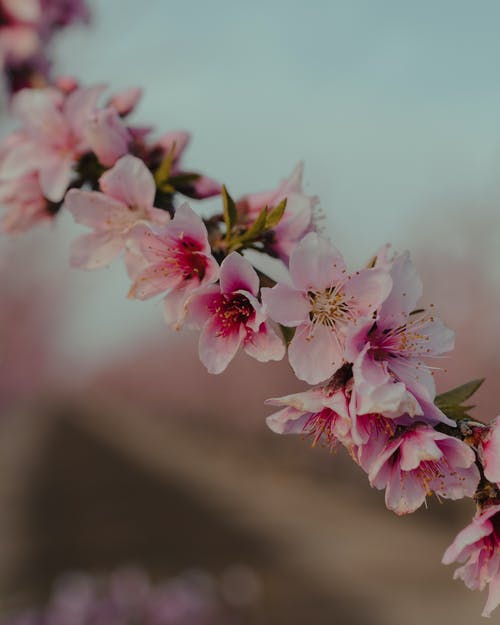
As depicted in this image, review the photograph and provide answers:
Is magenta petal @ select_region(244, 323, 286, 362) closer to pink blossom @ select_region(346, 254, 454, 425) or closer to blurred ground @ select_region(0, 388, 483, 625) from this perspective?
pink blossom @ select_region(346, 254, 454, 425)

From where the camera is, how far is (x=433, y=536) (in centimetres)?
725

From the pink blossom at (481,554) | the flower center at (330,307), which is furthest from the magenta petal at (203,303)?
the pink blossom at (481,554)

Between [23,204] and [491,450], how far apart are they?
79 cm

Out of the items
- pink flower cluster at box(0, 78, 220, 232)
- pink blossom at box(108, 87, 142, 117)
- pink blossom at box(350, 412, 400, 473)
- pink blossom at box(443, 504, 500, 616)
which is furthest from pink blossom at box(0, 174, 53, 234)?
pink blossom at box(443, 504, 500, 616)

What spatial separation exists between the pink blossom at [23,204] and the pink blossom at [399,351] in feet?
2.09

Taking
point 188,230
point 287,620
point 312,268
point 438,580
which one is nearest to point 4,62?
point 188,230

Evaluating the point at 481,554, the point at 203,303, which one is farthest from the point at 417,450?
the point at 203,303

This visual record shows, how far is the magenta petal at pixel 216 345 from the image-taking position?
829mm

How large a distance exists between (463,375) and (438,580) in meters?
2.34

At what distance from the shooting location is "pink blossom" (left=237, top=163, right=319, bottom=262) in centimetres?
95

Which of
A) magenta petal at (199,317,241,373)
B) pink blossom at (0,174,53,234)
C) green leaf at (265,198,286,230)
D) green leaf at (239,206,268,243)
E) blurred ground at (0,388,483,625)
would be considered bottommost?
blurred ground at (0,388,483,625)

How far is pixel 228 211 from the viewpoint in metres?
0.92

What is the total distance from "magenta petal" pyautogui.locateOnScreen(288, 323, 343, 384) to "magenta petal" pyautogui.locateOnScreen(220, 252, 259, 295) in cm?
6

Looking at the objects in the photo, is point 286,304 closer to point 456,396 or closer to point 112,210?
point 456,396
